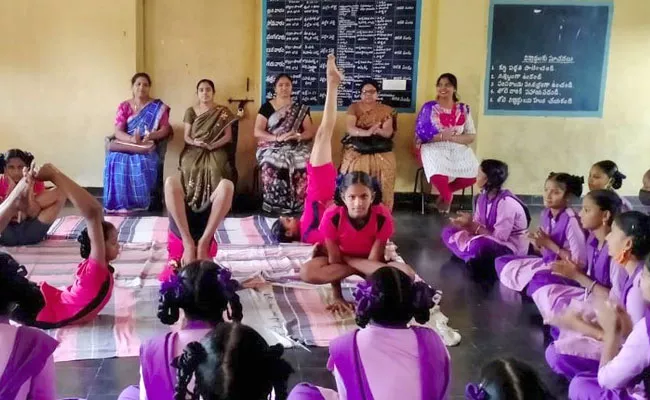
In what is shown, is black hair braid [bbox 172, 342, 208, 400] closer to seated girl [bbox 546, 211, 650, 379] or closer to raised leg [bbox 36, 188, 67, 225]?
seated girl [bbox 546, 211, 650, 379]

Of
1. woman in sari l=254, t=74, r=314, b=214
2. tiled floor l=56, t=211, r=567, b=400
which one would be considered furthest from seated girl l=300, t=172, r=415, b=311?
woman in sari l=254, t=74, r=314, b=214

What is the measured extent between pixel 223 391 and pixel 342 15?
5613 millimetres

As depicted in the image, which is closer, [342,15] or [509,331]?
[509,331]

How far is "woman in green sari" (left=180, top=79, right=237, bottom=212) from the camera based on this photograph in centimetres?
618

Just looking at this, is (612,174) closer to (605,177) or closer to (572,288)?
(605,177)

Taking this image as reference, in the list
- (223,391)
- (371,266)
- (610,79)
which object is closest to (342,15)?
(610,79)

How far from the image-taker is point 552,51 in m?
6.73

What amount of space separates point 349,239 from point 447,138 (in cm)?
298

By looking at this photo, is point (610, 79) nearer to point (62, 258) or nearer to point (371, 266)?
point (371, 266)

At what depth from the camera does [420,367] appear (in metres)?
1.89

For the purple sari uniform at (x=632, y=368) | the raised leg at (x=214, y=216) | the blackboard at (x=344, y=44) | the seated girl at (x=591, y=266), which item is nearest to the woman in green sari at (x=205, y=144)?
the blackboard at (x=344, y=44)

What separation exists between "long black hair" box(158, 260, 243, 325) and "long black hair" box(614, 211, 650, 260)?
149 cm

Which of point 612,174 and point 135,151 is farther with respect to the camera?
point 135,151

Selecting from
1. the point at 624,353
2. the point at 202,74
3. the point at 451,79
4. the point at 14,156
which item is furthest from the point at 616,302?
the point at 202,74
